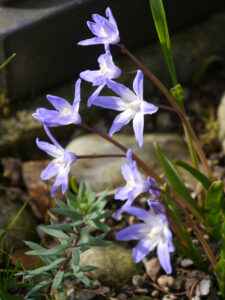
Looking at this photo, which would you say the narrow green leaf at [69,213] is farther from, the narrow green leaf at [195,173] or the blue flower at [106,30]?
the blue flower at [106,30]

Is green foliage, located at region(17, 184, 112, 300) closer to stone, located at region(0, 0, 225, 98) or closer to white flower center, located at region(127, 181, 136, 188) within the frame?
white flower center, located at region(127, 181, 136, 188)

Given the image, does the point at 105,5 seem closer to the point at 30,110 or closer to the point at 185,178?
the point at 30,110

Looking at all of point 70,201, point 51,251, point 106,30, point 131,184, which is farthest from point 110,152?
point 131,184

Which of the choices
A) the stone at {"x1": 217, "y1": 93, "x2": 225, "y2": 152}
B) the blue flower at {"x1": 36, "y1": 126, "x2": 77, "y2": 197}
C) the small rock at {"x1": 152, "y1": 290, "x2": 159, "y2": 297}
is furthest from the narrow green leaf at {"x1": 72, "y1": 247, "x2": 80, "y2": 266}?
the stone at {"x1": 217, "y1": 93, "x2": 225, "y2": 152}

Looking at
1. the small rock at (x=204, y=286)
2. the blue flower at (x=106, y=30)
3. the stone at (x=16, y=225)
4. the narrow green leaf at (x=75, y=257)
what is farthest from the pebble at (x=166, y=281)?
the blue flower at (x=106, y=30)

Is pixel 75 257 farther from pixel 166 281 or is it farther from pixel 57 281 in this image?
pixel 166 281
